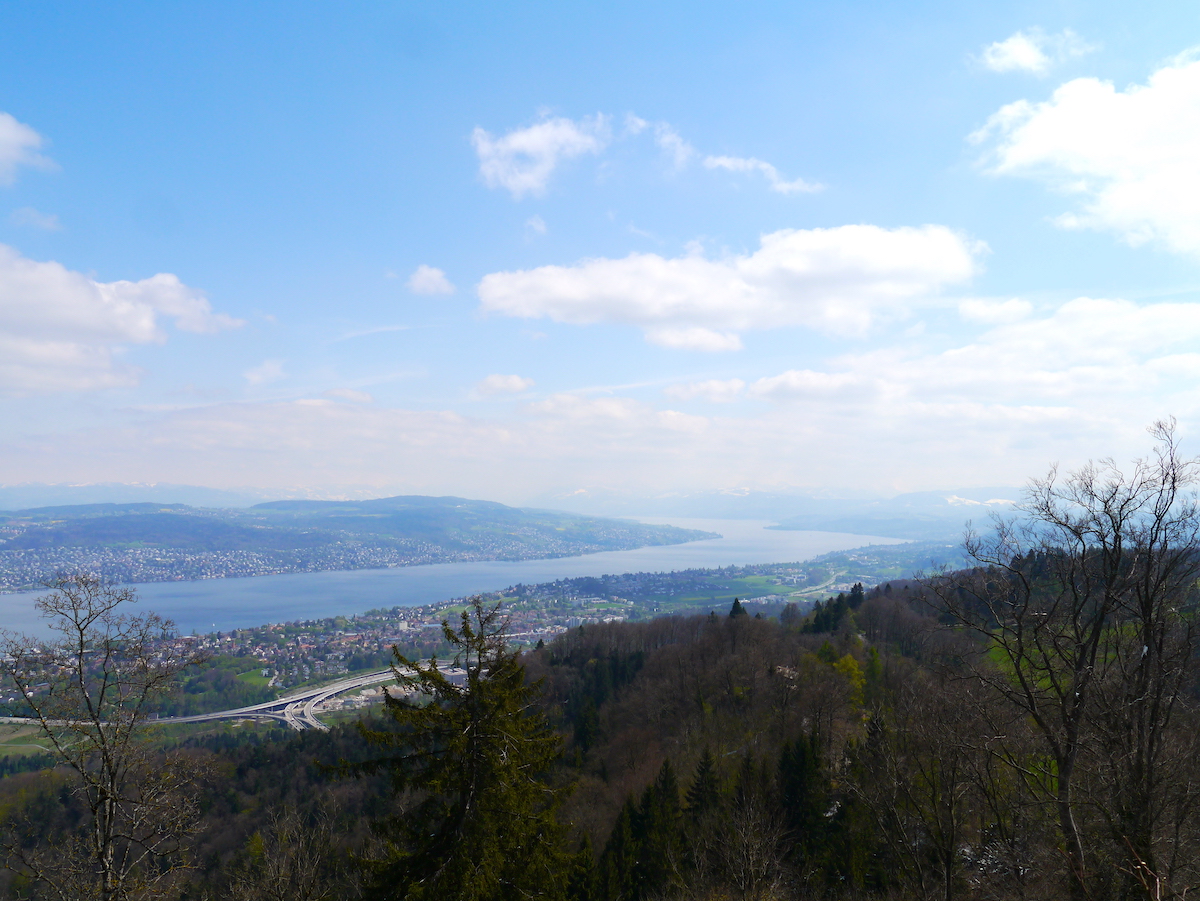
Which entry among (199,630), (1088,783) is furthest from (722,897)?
(199,630)

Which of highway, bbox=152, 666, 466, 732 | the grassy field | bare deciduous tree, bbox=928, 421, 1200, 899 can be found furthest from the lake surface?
bare deciduous tree, bbox=928, 421, 1200, 899

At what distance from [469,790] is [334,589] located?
153127mm

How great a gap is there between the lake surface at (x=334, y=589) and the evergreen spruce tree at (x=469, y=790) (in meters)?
91.5

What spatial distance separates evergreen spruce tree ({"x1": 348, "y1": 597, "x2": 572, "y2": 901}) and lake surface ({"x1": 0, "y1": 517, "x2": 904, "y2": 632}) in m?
91.5

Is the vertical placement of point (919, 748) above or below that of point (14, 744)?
above

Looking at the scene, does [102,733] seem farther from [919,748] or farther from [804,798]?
[804,798]

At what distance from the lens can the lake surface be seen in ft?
342

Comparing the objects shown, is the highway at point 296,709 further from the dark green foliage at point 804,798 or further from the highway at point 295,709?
the dark green foliage at point 804,798

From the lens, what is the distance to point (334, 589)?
144 metres

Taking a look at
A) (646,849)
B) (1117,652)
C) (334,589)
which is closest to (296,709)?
(646,849)

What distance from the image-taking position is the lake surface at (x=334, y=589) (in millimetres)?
104375

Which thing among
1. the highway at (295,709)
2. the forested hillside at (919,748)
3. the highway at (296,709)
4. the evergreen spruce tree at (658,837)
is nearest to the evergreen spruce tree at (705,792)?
the evergreen spruce tree at (658,837)

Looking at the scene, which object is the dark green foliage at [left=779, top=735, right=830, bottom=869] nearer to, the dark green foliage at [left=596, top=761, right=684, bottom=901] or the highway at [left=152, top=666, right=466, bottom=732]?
the dark green foliage at [left=596, top=761, right=684, bottom=901]

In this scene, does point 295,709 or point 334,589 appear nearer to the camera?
point 295,709
